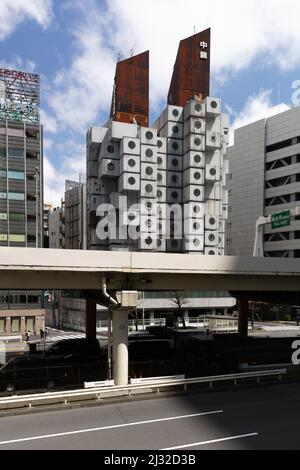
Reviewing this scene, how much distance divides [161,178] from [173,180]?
216 cm

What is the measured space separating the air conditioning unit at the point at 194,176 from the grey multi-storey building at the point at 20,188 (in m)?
23.8

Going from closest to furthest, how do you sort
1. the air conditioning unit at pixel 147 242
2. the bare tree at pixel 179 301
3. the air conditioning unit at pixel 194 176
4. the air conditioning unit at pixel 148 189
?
the bare tree at pixel 179 301 → the air conditioning unit at pixel 147 242 → the air conditioning unit at pixel 148 189 → the air conditioning unit at pixel 194 176

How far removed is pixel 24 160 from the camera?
59312 millimetres

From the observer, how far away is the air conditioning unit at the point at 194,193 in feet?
197

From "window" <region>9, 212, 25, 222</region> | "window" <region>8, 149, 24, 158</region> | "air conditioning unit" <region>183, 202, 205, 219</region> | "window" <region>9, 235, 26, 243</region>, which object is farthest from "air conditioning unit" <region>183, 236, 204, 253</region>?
"window" <region>8, 149, 24, 158</region>

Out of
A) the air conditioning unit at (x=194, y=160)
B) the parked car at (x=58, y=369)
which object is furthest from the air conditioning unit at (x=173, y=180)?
the parked car at (x=58, y=369)

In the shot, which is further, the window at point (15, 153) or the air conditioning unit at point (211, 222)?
the air conditioning unit at point (211, 222)

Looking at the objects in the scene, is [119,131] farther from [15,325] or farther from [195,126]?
[15,325]

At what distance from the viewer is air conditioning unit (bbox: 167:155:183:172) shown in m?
61.9

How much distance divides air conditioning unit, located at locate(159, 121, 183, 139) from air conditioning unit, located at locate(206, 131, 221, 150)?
15.2 feet

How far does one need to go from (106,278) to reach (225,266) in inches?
224

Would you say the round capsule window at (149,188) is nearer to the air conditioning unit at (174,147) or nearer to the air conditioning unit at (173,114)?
the air conditioning unit at (174,147)

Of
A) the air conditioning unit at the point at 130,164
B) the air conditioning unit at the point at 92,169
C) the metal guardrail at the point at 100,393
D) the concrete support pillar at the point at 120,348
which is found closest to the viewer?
the metal guardrail at the point at 100,393

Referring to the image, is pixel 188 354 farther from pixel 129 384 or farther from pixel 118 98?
pixel 118 98
